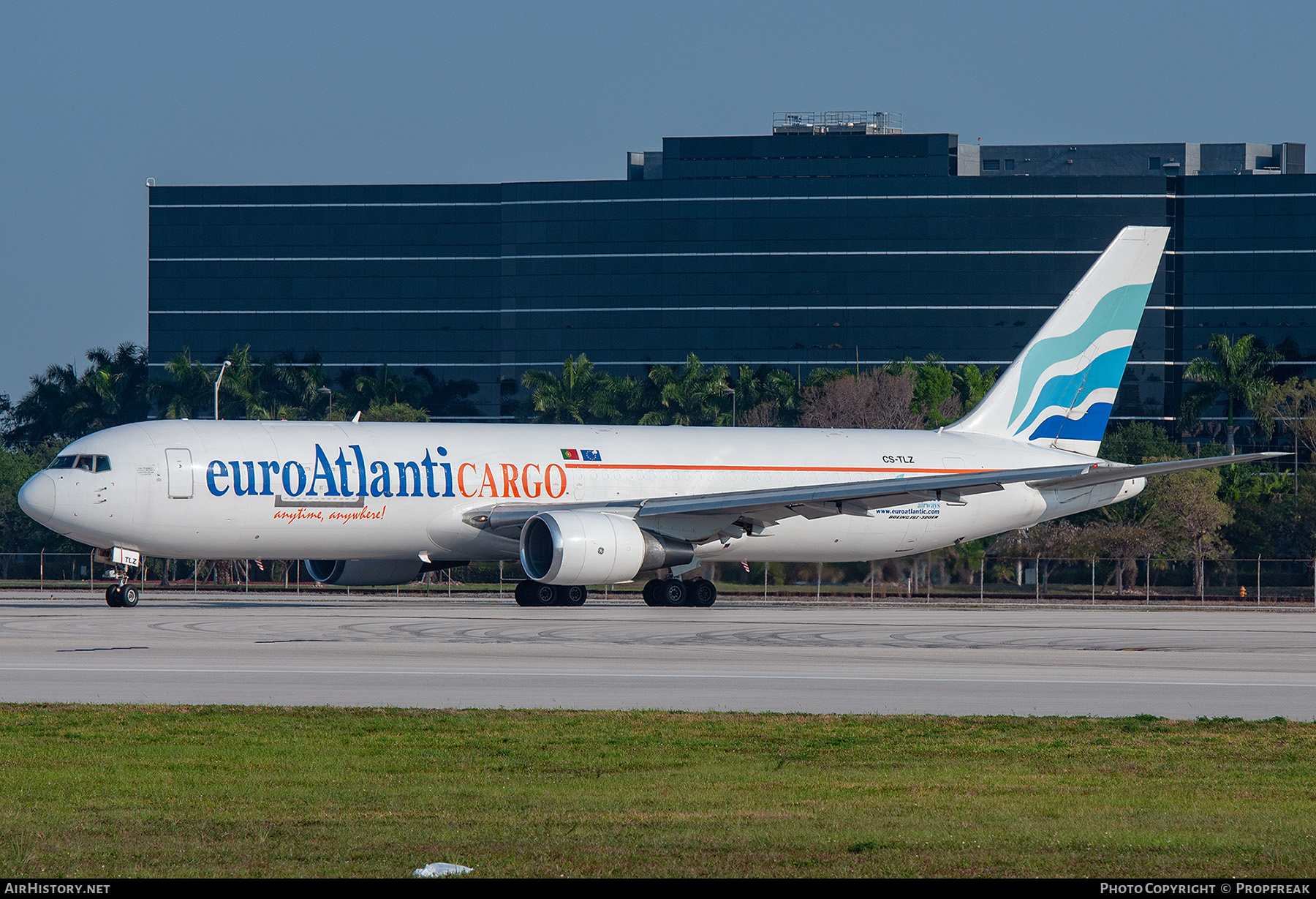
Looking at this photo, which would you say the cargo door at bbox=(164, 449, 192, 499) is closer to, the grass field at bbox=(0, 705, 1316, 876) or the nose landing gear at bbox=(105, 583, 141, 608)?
the nose landing gear at bbox=(105, 583, 141, 608)

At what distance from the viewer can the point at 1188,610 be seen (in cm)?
4284

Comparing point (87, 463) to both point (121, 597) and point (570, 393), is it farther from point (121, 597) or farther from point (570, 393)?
point (570, 393)

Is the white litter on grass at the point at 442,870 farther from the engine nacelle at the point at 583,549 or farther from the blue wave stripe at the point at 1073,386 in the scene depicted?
the blue wave stripe at the point at 1073,386

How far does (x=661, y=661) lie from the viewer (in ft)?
71.3

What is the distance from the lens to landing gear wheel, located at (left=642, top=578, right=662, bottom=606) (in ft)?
123

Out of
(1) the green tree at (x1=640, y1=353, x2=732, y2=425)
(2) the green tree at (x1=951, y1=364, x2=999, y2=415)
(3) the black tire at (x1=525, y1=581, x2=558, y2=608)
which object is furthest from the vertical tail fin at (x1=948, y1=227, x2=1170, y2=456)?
(1) the green tree at (x1=640, y1=353, x2=732, y2=425)

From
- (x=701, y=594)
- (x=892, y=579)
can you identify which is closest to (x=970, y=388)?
(x=892, y=579)

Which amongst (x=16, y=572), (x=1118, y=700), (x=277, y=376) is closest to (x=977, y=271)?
(x=277, y=376)

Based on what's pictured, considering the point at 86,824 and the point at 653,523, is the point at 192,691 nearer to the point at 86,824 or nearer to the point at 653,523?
the point at 86,824

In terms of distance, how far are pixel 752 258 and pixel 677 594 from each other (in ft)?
269

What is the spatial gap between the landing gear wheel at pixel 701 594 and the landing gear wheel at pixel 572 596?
2.71 meters

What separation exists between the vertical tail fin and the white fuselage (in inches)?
42.3

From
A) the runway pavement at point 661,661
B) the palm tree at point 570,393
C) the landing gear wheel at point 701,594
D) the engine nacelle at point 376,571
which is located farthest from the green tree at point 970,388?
the runway pavement at point 661,661

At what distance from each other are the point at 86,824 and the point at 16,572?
65544mm
